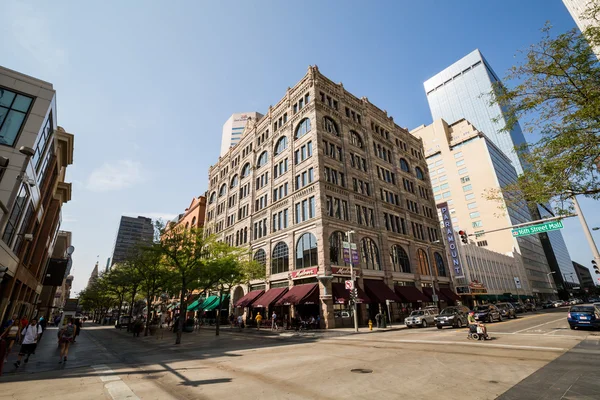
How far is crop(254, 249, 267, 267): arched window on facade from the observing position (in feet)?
123

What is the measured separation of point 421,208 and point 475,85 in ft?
440

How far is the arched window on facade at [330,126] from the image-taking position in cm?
3794

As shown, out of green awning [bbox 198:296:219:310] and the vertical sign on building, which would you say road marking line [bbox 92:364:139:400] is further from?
the vertical sign on building

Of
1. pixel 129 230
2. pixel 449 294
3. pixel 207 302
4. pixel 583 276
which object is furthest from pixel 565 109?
pixel 583 276

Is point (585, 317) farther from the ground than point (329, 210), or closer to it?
closer to it

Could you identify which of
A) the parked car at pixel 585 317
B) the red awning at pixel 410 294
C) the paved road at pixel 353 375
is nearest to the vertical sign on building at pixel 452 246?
the red awning at pixel 410 294

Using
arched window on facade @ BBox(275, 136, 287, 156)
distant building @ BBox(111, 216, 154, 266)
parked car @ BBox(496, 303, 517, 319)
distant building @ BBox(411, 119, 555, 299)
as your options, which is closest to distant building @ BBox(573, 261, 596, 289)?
distant building @ BBox(411, 119, 555, 299)

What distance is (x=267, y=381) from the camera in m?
8.37

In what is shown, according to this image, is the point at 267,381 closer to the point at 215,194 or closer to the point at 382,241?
the point at 382,241

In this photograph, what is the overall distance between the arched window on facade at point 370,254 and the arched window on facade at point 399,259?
123 inches

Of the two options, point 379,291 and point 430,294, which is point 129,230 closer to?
point 379,291

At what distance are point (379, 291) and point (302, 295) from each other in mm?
9617

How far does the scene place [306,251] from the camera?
31984 mm

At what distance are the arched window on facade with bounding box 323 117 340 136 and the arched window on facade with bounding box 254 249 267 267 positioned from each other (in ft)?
61.6
